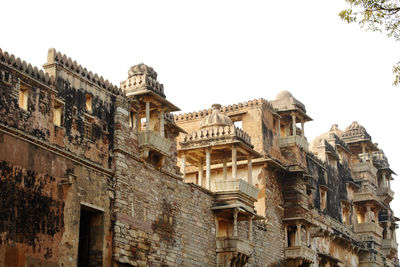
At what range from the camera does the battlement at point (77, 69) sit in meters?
19.0

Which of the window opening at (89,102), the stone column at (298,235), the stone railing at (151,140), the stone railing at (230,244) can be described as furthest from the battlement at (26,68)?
the stone column at (298,235)

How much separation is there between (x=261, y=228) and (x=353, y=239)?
34.6 ft

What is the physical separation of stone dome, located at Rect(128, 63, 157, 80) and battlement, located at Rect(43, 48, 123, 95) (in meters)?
1.39

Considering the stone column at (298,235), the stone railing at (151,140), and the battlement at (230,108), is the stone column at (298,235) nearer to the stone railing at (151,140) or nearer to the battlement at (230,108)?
the battlement at (230,108)

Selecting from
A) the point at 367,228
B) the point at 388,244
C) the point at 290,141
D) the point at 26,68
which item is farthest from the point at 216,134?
the point at 388,244

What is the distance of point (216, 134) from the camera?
26109 millimetres

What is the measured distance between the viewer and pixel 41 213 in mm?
17422

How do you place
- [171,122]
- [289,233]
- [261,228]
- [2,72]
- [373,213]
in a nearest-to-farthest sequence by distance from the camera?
[2,72]
[171,122]
[261,228]
[289,233]
[373,213]

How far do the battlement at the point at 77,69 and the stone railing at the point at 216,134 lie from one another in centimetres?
557

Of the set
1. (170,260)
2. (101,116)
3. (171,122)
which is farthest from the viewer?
(171,122)

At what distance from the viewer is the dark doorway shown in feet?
63.0

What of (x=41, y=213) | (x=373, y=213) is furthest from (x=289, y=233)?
(x=41, y=213)

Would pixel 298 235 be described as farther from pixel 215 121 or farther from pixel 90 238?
pixel 90 238

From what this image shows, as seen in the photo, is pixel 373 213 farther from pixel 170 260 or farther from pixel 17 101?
pixel 17 101
